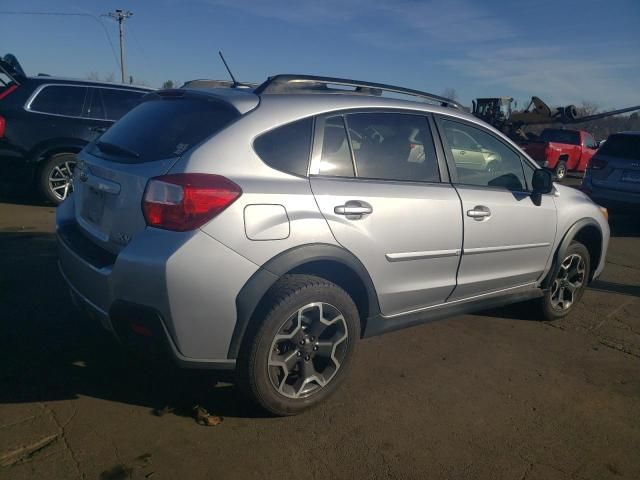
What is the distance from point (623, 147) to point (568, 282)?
5.50 meters

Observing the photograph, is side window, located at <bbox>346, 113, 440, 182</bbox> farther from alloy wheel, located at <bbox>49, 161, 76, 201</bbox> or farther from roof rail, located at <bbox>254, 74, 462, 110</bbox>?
alloy wheel, located at <bbox>49, 161, 76, 201</bbox>

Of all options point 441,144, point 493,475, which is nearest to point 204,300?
point 493,475

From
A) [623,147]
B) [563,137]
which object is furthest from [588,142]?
[623,147]

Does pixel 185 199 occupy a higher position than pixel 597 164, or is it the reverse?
pixel 185 199

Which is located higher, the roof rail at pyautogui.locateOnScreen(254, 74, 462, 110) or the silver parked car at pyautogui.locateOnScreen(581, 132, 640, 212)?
the roof rail at pyautogui.locateOnScreen(254, 74, 462, 110)

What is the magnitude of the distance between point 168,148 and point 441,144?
5.92 ft

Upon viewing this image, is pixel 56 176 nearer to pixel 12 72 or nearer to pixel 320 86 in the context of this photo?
pixel 12 72

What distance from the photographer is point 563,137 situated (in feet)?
60.0

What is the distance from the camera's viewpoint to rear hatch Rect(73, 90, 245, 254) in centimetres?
251

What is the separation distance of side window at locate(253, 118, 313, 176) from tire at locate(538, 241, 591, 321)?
8.72 ft

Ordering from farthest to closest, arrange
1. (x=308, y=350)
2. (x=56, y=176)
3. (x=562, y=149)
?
(x=562, y=149), (x=56, y=176), (x=308, y=350)

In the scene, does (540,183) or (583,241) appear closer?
(540,183)

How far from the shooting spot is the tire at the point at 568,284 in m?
4.37

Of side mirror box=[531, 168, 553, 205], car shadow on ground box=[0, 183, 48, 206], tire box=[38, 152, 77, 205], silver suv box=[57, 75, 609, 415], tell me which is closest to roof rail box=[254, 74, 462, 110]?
silver suv box=[57, 75, 609, 415]
